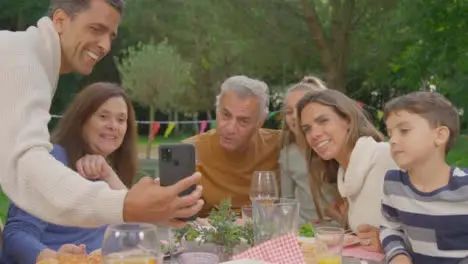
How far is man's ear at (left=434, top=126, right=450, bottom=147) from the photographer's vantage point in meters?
1.65

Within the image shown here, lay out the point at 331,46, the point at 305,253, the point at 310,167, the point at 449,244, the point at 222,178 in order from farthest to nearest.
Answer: the point at 331,46 < the point at 222,178 < the point at 310,167 < the point at 449,244 < the point at 305,253

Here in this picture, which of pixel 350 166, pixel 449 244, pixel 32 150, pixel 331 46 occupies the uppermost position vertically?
pixel 331 46

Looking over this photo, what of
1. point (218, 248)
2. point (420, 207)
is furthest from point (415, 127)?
point (218, 248)

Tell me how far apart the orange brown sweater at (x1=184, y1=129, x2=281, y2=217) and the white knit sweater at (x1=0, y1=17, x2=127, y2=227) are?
1.67 meters

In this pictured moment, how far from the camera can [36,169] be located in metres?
1.01

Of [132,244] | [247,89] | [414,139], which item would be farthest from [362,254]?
[247,89]

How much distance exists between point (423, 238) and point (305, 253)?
37cm

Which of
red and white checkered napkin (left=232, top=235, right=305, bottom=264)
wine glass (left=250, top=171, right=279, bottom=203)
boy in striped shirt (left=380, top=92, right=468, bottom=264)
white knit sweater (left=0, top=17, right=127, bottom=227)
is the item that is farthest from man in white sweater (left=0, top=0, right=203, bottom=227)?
wine glass (left=250, top=171, right=279, bottom=203)

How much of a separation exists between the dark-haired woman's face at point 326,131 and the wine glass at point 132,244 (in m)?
1.16

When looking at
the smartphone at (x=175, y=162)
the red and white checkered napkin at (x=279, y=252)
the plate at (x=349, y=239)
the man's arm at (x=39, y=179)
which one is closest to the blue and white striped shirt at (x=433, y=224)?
the plate at (x=349, y=239)

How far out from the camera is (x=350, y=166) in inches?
80.3

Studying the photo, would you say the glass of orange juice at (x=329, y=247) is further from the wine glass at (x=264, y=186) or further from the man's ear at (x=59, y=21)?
the man's ear at (x=59, y=21)

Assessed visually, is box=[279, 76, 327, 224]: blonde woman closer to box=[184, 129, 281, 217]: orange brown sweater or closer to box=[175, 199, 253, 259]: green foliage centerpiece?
box=[184, 129, 281, 217]: orange brown sweater

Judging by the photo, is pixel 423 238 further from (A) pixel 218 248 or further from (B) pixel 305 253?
(A) pixel 218 248
